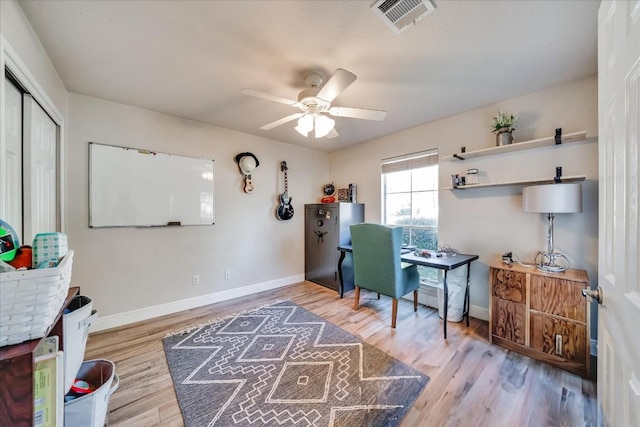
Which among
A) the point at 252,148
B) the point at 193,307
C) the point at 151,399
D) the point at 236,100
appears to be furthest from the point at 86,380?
the point at 252,148

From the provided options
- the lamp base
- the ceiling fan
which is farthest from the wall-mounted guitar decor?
the lamp base

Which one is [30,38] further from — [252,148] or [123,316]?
[123,316]

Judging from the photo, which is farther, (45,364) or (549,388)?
(549,388)

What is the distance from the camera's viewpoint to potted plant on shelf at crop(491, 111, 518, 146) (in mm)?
2281

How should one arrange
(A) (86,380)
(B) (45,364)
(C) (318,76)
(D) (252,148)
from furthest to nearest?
1. (D) (252,148)
2. (C) (318,76)
3. (A) (86,380)
4. (B) (45,364)

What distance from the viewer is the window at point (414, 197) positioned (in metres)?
3.08

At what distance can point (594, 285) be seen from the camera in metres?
2.02

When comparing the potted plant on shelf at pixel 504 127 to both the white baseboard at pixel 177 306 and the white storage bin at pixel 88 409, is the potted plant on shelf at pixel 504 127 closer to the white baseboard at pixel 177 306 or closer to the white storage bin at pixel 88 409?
the white baseboard at pixel 177 306

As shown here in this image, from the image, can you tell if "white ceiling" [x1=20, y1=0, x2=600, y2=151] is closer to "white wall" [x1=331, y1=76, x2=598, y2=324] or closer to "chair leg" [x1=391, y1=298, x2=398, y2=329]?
"white wall" [x1=331, y1=76, x2=598, y2=324]

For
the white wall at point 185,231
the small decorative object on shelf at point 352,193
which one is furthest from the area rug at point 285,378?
the small decorative object on shelf at point 352,193

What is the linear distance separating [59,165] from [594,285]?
4.74 m

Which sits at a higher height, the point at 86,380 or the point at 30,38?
the point at 30,38

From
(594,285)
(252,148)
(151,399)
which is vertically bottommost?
(151,399)

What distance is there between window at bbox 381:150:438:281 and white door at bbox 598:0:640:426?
212 centimetres
